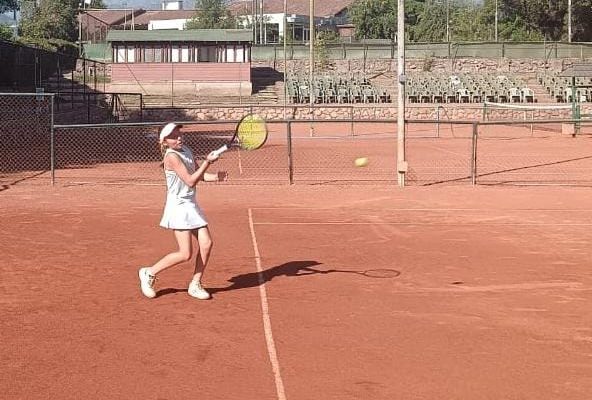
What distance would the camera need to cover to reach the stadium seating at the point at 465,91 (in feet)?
171

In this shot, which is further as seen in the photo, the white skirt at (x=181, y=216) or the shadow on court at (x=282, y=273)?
the shadow on court at (x=282, y=273)

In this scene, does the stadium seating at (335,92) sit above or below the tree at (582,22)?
below

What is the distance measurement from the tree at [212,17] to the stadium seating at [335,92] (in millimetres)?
53530

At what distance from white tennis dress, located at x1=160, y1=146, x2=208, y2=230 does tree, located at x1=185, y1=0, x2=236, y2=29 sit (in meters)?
99.4

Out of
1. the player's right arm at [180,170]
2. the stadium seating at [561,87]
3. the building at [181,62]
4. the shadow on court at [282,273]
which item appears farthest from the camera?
the building at [181,62]

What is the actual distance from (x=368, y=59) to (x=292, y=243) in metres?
51.0

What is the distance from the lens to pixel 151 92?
54938mm

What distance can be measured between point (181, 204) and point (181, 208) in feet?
0.15

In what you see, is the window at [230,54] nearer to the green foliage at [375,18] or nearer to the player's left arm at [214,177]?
the green foliage at [375,18]

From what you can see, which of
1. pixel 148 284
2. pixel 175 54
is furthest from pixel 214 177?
pixel 175 54

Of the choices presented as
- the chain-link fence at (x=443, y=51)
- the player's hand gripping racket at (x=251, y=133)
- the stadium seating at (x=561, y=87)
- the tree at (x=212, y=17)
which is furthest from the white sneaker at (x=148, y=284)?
the tree at (x=212, y=17)

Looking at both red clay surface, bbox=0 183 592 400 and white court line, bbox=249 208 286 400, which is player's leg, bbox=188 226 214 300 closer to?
red clay surface, bbox=0 183 592 400

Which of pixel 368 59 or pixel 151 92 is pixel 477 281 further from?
pixel 368 59

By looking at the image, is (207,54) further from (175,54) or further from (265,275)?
(265,275)
